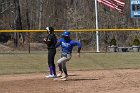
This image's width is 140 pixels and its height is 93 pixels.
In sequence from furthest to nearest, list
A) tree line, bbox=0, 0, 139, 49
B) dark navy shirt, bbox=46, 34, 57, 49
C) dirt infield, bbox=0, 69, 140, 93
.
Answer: tree line, bbox=0, 0, 139, 49, dark navy shirt, bbox=46, 34, 57, 49, dirt infield, bbox=0, 69, 140, 93

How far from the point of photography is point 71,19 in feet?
176

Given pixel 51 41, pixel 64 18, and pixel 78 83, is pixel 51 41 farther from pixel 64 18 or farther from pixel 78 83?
pixel 64 18

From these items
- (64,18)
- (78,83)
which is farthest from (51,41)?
(64,18)

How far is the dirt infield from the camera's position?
12448 millimetres

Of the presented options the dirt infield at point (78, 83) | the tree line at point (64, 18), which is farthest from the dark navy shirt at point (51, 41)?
the tree line at point (64, 18)

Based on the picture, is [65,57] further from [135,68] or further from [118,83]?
[135,68]

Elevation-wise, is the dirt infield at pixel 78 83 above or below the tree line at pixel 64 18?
below

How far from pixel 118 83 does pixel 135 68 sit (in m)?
5.81

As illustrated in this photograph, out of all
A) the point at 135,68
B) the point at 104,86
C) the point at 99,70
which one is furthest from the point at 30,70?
the point at 104,86

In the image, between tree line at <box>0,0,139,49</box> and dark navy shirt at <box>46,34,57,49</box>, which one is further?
tree line at <box>0,0,139,49</box>

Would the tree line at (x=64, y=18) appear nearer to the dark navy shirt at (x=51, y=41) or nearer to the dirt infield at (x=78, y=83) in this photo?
the dirt infield at (x=78, y=83)

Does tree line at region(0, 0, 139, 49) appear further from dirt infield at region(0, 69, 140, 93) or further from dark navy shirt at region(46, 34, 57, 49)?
dark navy shirt at region(46, 34, 57, 49)

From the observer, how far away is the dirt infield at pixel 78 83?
1245cm

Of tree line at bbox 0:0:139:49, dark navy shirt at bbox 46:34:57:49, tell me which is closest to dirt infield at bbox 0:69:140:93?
dark navy shirt at bbox 46:34:57:49
